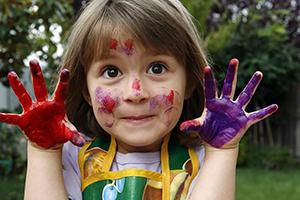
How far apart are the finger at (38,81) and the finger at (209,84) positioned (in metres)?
0.44

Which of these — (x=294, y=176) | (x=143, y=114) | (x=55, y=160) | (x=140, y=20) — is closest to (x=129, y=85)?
(x=143, y=114)

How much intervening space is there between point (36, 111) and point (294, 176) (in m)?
6.55

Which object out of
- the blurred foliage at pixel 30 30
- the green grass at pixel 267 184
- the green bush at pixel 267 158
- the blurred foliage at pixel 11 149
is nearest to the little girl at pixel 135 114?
the blurred foliage at pixel 30 30

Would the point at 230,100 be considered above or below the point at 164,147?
above

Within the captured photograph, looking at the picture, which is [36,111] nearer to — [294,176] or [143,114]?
[143,114]

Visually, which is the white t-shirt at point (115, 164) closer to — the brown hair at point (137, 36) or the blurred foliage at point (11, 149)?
the brown hair at point (137, 36)

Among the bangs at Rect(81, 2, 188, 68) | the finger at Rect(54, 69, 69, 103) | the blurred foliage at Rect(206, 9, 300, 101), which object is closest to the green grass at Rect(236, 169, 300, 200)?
the blurred foliage at Rect(206, 9, 300, 101)

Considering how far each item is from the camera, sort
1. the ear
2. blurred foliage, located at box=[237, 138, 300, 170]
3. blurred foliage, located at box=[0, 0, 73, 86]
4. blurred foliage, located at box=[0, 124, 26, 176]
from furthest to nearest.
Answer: blurred foliage, located at box=[237, 138, 300, 170] → blurred foliage, located at box=[0, 124, 26, 176] → blurred foliage, located at box=[0, 0, 73, 86] → the ear

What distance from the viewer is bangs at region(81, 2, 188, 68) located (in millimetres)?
1470

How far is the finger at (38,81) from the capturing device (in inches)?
55.9

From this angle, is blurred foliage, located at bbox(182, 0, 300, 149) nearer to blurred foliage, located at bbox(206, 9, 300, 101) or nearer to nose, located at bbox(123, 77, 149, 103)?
blurred foliage, located at bbox(206, 9, 300, 101)

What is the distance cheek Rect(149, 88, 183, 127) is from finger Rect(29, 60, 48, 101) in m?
0.30

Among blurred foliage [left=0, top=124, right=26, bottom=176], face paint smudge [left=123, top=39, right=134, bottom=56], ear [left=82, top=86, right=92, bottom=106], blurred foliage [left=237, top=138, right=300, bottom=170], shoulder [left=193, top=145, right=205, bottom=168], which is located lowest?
blurred foliage [left=237, top=138, right=300, bottom=170]

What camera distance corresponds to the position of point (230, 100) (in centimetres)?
143
